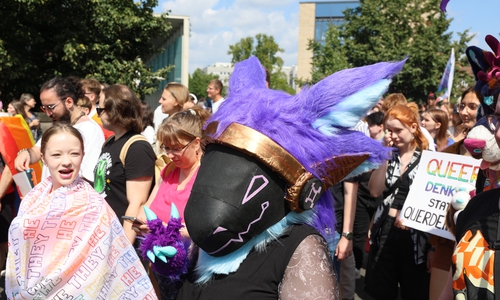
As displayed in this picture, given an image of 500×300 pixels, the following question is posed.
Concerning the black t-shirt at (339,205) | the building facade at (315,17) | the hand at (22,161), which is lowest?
the black t-shirt at (339,205)

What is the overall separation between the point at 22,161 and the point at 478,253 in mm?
3417

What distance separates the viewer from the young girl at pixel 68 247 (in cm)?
250

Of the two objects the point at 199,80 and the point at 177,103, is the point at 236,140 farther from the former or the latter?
the point at 199,80

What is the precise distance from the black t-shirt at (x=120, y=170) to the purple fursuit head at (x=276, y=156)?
1.85 m

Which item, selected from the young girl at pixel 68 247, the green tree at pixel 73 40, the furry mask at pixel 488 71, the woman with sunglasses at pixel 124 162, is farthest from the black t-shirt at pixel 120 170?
the green tree at pixel 73 40

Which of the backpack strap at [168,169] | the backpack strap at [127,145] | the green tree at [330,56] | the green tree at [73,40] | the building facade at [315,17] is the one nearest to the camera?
the backpack strap at [168,169]

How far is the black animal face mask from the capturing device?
5.48ft

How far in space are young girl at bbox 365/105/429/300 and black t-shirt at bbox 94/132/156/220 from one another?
1838 mm

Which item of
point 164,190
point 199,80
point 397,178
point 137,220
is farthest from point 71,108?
point 199,80

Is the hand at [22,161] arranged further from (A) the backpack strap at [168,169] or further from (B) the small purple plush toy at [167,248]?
(B) the small purple plush toy at [167,248]

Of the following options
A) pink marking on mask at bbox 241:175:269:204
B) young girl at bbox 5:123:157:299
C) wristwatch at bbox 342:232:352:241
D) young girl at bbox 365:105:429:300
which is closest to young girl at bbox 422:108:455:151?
young girl at bbox 365:105:429:300

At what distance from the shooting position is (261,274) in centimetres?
170

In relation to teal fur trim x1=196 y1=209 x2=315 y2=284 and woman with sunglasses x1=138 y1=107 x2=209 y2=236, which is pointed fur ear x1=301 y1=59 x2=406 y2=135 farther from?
woman with sunglasses x1=138 y1=107 x2=209 y2=236

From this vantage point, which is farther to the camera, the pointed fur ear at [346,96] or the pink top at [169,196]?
the pink top at [169,196]
